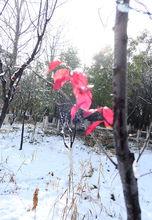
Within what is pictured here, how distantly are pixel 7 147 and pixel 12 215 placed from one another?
9360 mm

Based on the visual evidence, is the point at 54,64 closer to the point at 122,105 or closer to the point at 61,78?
the point at 61,78

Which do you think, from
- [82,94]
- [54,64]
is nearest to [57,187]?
[54,64]

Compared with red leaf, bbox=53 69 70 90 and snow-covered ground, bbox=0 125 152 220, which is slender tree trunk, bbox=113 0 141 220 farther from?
red leaf, bbox=53 69 70 90

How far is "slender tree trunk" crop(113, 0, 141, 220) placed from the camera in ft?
2.35

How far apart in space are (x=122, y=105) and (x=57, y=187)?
19.7 ft

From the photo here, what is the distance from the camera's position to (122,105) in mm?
718

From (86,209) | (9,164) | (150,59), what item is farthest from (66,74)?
(150,59)

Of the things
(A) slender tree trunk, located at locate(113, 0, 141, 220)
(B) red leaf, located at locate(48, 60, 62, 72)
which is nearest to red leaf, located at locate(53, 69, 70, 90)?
(B) red leaf, located at locate(48, 60, 62, 72)

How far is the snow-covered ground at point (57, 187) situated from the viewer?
15.7 feet

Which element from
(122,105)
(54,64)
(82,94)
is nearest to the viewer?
(122,105)

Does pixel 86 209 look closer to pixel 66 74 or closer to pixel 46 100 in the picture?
pixel 66 74

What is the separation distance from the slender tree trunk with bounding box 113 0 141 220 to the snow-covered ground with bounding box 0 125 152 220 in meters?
0.22

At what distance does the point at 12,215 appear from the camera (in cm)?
463

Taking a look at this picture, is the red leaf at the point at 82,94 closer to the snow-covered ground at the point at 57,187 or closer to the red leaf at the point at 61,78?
the red leaf at the point at 61,78
